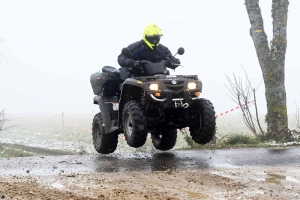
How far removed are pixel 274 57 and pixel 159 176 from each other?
663 centimetres

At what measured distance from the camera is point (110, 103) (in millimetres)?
9836

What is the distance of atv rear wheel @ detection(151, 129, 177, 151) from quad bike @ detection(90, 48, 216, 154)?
3.17ft

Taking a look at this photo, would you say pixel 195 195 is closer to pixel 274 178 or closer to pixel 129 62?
pixel 274 178

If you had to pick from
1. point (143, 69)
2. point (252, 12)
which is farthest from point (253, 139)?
point (143, 69)

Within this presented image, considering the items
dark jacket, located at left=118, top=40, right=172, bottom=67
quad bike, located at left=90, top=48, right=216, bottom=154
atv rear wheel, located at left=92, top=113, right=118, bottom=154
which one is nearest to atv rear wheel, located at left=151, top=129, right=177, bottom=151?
atv rear wheel, located at left=92, top=113, right=118, bottom=154

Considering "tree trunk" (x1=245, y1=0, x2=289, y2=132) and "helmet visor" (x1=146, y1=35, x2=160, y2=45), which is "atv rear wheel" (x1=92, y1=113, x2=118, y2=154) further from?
"tree trunk" (x1=245, y1=0, x2=289, y2=132)

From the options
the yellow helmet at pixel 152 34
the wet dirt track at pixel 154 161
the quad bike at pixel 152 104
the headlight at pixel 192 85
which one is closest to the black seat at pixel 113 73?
the quad bike at pixel 152 104

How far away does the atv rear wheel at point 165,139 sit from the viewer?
1013 centimetres

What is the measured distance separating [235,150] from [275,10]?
4.31 meters

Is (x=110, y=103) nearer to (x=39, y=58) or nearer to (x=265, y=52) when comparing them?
(x=265, y=52)

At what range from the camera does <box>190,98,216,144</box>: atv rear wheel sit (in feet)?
27.9

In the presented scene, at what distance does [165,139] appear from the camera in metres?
10.2

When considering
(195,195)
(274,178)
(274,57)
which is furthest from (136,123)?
(274,57)

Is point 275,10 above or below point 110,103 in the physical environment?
above
